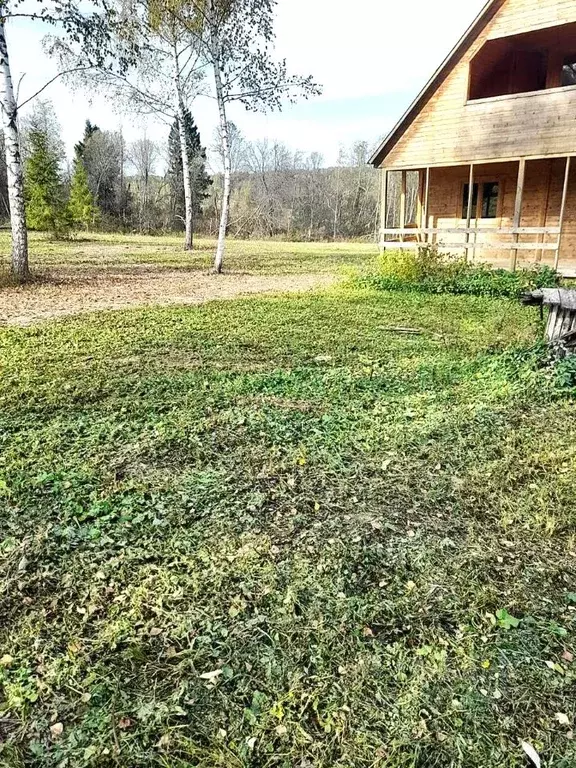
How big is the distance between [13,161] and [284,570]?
10680 mm

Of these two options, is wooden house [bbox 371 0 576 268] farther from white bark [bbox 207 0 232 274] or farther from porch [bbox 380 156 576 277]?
white bark [bbox 207 0 232 274]

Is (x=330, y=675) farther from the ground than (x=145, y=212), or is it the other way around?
(x=145, y=212)

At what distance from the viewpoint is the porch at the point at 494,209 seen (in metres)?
13.7

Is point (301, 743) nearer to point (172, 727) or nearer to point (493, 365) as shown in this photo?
point (172, 727)

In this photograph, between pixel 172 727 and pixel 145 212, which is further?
pixel 145 212

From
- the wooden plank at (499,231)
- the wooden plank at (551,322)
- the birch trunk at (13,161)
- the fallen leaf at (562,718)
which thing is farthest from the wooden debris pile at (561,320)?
the birch trunk at (13,161)

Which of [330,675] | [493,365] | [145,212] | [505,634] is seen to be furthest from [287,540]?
[145,212]

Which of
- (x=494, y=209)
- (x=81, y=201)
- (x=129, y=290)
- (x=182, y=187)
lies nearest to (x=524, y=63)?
(x=494, y=209)

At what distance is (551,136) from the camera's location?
38.4 feet

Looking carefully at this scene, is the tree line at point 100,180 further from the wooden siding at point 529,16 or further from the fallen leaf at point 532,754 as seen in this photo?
the fallen leaf at point 532,754

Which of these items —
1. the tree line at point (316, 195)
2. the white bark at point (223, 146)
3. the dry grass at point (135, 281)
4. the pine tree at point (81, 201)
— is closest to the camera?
the dry grass at point (135, 281)

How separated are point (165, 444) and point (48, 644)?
170 cm

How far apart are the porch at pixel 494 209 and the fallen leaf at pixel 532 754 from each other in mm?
12336

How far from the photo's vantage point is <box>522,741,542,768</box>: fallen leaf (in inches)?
60.8
